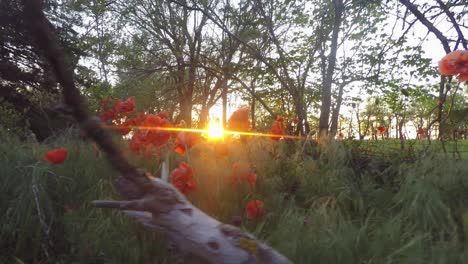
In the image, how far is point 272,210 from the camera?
90.0 inches

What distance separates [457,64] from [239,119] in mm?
1502

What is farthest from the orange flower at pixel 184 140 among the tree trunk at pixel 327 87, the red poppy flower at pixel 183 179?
the tree trunk at pixel 327 87

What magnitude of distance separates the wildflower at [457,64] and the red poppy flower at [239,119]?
4.50ft

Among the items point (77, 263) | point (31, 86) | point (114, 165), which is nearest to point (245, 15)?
point (77, 263)

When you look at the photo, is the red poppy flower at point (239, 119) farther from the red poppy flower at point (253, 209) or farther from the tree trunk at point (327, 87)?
the tree trunk at point (327, 87)

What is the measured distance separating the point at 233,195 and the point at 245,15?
4717mm

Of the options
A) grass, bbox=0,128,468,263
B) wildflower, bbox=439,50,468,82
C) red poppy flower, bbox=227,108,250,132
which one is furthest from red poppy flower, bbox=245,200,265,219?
wildflower, bbox=439,50,468,82

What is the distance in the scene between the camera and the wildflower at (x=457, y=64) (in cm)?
255

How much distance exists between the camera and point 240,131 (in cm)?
281

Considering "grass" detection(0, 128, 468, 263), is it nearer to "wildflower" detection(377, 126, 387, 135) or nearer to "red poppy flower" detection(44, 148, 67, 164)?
"red poppy flower" detection(44, 148, 67, 164)

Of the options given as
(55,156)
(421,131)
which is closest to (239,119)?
(55,156)

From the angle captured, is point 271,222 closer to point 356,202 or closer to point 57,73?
point 356,202

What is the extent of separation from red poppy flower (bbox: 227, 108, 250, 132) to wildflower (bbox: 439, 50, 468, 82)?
1370mm

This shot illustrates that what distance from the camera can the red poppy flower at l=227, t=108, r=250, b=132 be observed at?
2.54 metres
